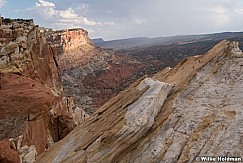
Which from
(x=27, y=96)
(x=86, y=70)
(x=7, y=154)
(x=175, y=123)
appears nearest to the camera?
(x=175, y=123)

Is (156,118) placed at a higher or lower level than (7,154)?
higher

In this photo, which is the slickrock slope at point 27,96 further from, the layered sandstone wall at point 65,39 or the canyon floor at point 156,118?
the layered sandstone wall at point 65,39

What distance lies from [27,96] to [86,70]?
93.4m

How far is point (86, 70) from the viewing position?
109938 millimetres

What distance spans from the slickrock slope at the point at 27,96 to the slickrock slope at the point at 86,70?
30675mm

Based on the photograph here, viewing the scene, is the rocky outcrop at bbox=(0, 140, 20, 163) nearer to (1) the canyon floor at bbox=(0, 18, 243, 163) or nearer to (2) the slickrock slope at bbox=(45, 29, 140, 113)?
(1) the canyon floor at bbox=(0, 18, 243, 163)

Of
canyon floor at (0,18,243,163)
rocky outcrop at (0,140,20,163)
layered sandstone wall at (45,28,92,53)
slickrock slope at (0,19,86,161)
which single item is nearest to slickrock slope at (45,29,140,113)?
layered sandstone wall at (45,28,92,53)

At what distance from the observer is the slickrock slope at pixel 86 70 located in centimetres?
7469

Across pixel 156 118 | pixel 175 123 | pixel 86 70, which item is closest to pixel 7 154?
pixel 156 118

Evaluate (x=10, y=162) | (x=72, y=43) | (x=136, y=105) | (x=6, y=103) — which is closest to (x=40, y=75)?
(x=6, y=103)

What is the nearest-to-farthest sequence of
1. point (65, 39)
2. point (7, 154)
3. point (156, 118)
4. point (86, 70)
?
1. point (156, 118)
2. point (7, 154)
3. point (86, 70)
4. point (65, 39)

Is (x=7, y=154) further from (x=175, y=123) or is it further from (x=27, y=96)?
(x=175, y=123)

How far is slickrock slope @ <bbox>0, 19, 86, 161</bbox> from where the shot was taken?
16.4 meters

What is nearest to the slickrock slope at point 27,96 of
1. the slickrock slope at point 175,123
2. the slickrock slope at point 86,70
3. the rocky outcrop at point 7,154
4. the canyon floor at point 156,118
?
the canyon floor at point 156,118
